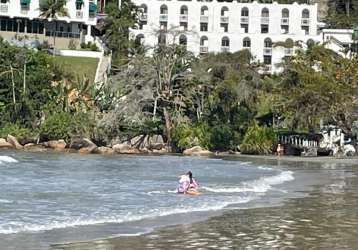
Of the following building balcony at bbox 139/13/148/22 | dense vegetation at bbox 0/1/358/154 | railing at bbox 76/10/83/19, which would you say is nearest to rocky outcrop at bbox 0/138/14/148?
dense vegetation at bbox 0/1/358/154

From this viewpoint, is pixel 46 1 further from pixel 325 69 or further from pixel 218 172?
pixel 218 172

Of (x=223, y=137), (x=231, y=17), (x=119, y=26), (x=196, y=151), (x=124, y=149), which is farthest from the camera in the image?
(x=231, y=17)

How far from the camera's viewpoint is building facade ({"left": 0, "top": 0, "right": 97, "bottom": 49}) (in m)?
88.6

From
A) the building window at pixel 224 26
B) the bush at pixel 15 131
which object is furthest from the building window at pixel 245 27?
the bush at pixel 15 131

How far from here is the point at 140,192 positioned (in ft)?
85.7

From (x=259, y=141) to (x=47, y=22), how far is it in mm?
40562

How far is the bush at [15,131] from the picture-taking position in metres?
60.7

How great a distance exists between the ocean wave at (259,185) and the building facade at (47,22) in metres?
58.6

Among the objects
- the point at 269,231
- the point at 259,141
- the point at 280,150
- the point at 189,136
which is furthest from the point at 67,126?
the point at 269,231

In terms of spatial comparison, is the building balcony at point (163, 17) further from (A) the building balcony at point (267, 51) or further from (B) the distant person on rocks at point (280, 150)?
(B) the distant person on rocks at point (280, 150)

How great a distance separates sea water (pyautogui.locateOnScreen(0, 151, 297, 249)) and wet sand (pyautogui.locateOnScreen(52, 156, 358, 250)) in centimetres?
88

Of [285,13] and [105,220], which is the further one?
[285,13]

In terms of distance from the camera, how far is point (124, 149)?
5903 centimetres

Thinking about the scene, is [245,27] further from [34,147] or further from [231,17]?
[34,147]
